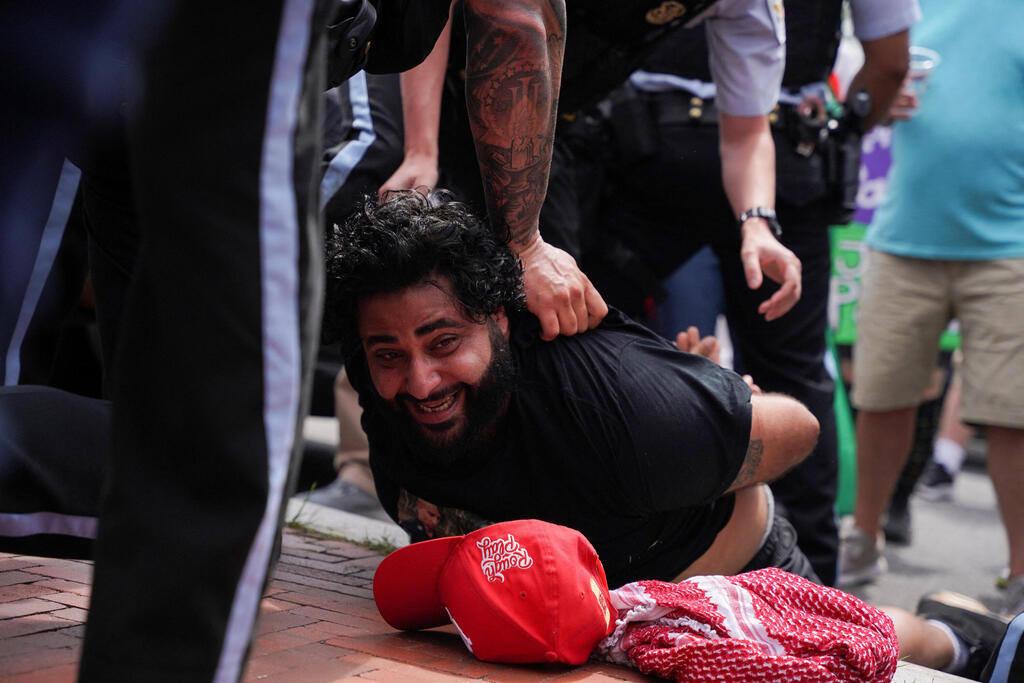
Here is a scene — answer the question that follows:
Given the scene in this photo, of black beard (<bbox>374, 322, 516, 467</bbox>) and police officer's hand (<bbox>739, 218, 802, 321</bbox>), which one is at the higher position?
police officer's hand (<bbox>739, 218, 802, 321</bbox>)

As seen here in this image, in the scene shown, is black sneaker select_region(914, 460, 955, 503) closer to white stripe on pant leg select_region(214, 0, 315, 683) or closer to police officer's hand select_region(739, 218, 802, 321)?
police officer's hand select_region(739, 218, 802, 321)

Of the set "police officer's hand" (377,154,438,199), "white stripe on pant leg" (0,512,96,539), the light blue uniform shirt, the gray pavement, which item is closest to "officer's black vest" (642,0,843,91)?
the light blue uniform shirt

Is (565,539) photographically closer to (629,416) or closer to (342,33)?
(629,416)

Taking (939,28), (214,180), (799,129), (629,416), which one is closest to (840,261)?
(939,28)

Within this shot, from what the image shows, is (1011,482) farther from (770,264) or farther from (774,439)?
(774,439)

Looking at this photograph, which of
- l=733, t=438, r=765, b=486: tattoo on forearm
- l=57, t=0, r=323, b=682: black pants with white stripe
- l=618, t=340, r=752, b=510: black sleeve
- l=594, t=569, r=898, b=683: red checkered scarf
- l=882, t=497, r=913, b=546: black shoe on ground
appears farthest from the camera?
l=882, t=497, r=913, b=546: black shoe on ground

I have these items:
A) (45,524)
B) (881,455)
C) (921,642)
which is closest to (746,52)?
(921,642)

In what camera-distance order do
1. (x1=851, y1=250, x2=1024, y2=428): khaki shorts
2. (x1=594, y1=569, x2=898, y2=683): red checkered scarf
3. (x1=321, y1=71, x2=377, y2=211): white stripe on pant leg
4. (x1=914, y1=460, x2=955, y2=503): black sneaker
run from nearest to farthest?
(x1=594, y1=569, x2=898, y2=683): red checkered scarf < (x1=321, y1=71, x2=377, y2=211): white stripe on pant leg < (x1=851, y1=250, x2=1024, y2=428): khaki shorts < (x1=914, y1=460, x2=955, y2=503): black sneaker

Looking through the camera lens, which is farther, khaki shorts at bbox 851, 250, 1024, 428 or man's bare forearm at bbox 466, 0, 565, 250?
khaki shorts at bbox 851, 250, 1024, 428

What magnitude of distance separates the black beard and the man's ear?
0.02 meters

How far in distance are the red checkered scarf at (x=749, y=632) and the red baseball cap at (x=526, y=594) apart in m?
0.08

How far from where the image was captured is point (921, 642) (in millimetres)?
2725

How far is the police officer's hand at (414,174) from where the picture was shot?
2713 mm

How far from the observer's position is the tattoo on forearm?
2.47m
